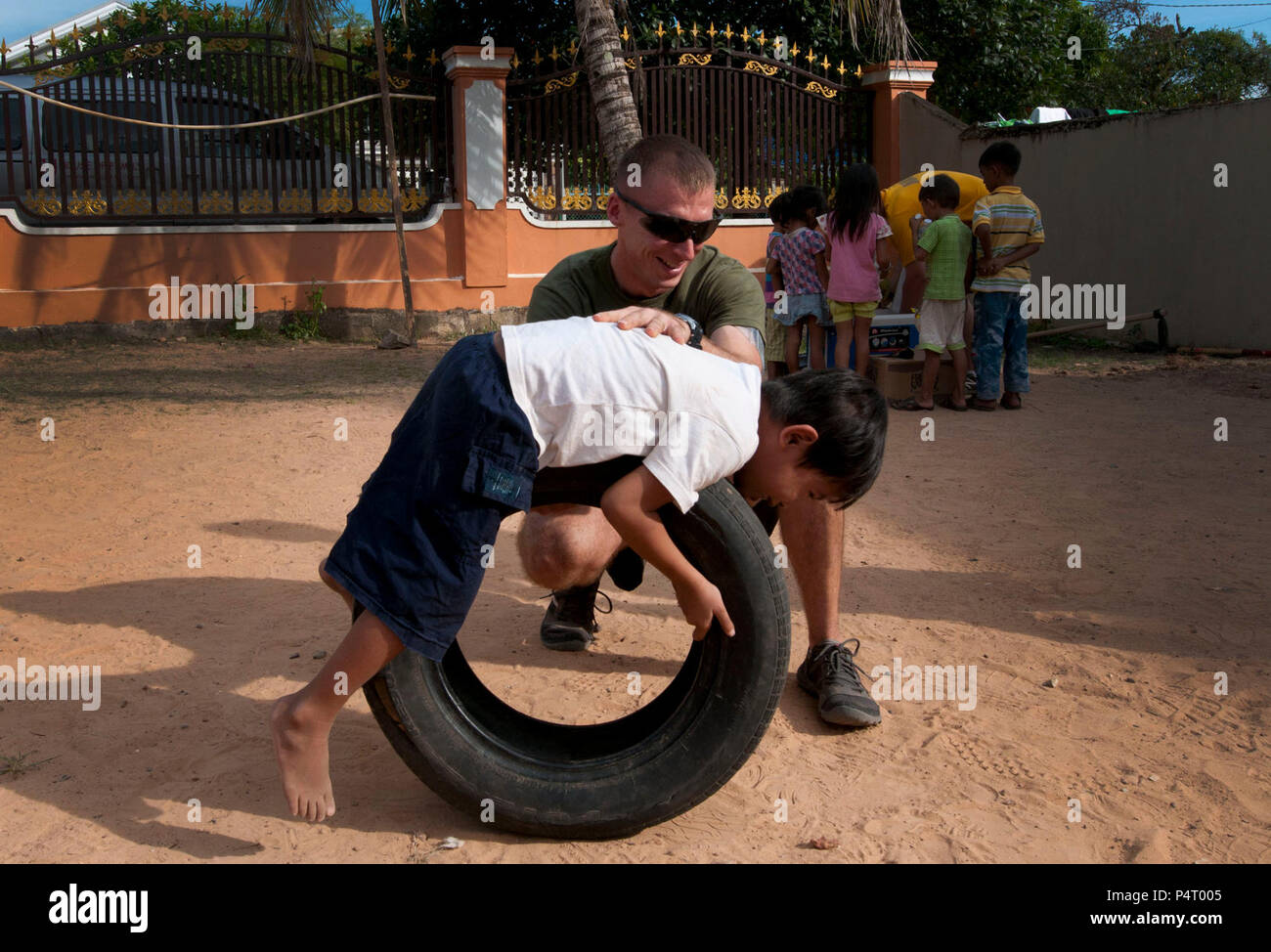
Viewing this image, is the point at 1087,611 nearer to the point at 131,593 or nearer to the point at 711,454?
the point at 711,454

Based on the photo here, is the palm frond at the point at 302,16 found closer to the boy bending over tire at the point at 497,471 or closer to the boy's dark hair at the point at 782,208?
the boy's dark hair at the point at 782,208

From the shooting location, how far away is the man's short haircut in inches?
128

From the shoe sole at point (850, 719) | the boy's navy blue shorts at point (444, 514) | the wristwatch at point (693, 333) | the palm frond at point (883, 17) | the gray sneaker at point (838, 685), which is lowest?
the shoe sole at point (850, 719)

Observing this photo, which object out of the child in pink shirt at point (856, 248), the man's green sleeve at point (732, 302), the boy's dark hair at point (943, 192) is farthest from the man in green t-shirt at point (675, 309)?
the boy's dark hair at point (943, 192)

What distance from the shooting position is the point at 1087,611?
13.0 ft

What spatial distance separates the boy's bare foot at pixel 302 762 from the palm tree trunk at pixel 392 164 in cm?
832

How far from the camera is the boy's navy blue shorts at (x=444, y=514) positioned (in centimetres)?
238

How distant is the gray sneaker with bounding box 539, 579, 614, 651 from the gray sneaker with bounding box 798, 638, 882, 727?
737 millimetres

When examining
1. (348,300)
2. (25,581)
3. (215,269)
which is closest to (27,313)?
(215,269)

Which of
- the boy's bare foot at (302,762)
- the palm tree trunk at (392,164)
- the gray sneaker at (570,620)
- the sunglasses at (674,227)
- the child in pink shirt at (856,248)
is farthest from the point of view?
the palm tree trunk at (392,164)

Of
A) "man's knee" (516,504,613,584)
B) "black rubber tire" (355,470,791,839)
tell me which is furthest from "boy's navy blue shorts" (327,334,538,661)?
"man's knee" (516,504,613,584)

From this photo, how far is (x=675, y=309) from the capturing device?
11.8 ft

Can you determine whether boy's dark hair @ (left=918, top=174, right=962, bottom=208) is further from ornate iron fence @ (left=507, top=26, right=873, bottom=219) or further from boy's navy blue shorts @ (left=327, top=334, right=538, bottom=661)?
boy's navy blue shorts @ (left=327, top=334, right=538, bottom=661)

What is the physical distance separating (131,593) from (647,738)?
2.35 meters
